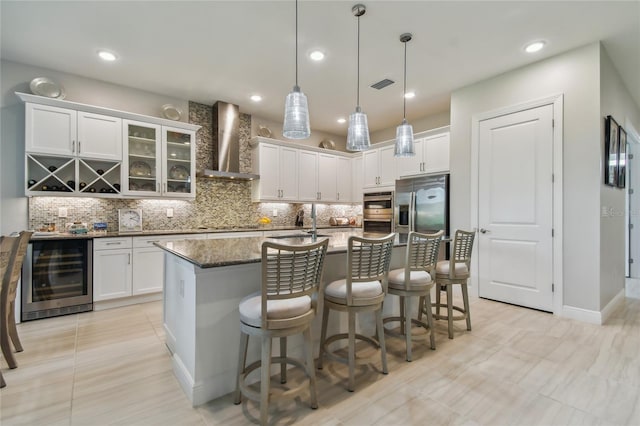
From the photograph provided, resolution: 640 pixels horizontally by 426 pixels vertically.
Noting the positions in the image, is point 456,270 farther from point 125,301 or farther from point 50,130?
point 50,130

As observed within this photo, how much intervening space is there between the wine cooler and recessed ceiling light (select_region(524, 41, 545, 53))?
5275 millimetres

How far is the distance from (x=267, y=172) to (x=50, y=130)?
9.29 feet

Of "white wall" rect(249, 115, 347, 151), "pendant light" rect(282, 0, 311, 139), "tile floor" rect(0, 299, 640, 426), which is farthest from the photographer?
"white wall" rect(249, 115, 347, 151)

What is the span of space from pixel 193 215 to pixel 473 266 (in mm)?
4199

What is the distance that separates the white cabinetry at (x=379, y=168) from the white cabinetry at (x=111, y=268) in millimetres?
4103

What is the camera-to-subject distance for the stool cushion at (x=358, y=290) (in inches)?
77.4

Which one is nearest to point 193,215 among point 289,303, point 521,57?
point 289,303

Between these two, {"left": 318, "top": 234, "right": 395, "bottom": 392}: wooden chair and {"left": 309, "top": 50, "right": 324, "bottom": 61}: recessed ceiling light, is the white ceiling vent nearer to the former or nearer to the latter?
{"left": 309, "top": 50, "right": 324, "bottom": 61}: recessed ceiling light

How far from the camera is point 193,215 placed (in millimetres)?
4719

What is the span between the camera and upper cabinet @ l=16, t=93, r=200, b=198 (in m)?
3.40

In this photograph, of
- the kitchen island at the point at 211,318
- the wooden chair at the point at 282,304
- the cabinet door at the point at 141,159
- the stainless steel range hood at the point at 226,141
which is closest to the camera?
the wooden chair at the point at 282,304

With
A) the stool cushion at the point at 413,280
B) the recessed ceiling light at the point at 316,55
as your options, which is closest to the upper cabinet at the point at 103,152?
the recessed ceiling light at the point at 316,55

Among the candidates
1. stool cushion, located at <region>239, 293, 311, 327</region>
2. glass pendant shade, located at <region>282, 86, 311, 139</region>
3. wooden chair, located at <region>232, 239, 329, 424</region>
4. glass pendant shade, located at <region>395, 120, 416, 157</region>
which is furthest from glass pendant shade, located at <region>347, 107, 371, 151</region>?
stool cushion, located at <region>239, 293, 311, 327</region>

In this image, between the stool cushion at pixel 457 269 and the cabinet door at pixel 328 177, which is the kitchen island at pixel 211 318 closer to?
the stool cushion at pixel 457 269
